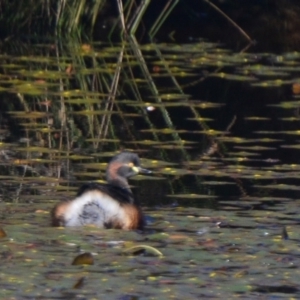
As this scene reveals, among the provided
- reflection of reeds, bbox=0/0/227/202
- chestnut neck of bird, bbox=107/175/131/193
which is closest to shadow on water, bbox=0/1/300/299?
reflection of reeds, bbox=0/0/227/202

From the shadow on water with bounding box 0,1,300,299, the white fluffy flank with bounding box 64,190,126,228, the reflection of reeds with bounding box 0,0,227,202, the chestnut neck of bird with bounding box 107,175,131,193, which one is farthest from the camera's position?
the reflection of reeds with bounding box 0,0,227,202

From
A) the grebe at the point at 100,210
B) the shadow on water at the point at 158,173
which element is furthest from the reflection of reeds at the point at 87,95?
the grebe at the point at 100,210

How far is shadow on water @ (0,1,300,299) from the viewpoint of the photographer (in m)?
5.23

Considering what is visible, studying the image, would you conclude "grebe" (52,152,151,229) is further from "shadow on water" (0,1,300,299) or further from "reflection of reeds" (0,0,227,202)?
"reflection of reeds" (0,0,227,202)

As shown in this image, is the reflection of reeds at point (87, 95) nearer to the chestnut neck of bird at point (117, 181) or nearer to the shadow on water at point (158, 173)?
the shadow on water at point (158, 173)

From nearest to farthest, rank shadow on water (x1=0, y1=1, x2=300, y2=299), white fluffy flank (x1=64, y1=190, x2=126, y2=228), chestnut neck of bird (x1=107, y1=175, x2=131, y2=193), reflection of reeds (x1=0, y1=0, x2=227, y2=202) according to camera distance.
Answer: shadow on water (x1=0, y1=1, x2=300, y2=299) → white fluffy flank (x1=64, y1=190, x2=126, y2=228) → chestnut neck of bird (x1=107, y1=175, x2=131, y2=193) → reflection of reeds (x1=0, y1=0, x2=227, y2=202)

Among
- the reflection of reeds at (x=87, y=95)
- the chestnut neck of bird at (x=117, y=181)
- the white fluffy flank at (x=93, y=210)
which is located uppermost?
the reflection of reeds at (x=87, y=95)

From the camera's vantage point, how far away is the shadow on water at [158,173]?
5.23 metres

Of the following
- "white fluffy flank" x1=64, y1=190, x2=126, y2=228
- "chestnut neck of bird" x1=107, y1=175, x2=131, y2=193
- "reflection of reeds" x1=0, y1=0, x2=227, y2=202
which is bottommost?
"white fluffy flank" x1=64, y1=190, x2=126, y2=228

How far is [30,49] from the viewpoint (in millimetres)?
16516

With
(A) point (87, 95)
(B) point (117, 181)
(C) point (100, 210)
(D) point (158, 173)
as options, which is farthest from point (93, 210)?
(A) point (87, 95)

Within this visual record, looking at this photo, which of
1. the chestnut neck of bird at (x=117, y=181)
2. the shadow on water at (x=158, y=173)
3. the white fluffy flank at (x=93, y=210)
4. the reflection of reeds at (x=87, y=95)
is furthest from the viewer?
the reflection of reeds at (x=87, y=95)

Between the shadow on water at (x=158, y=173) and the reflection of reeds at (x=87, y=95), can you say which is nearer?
the shadow on water at (x=158, y=173)

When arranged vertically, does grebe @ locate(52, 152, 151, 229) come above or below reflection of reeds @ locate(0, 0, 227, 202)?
below
